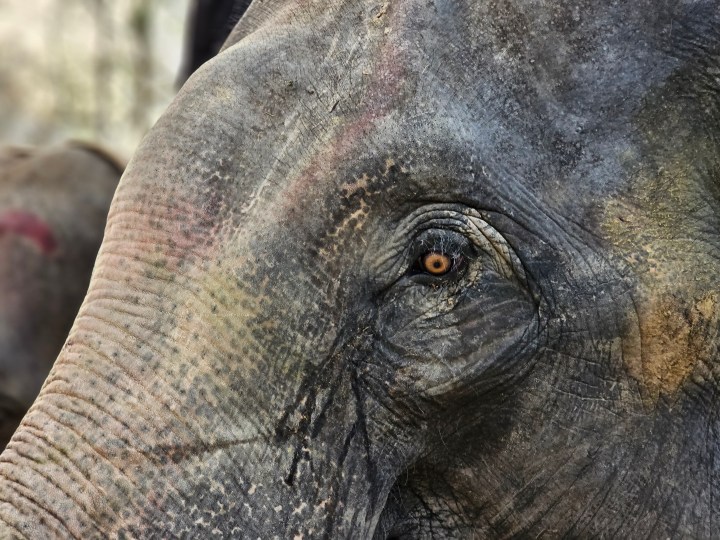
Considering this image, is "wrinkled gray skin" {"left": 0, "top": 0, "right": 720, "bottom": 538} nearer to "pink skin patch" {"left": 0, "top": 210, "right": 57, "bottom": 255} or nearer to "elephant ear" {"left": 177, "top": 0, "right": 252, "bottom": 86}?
"pink skin patch" {"left": 0, "top": 210, "right": 57, "bottom": 255}

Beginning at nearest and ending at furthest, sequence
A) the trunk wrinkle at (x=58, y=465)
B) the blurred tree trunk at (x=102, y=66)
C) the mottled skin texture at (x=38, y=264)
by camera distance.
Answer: the trunk wrinkle at (x=58, y=465), the mottled skin texture at (x=38, y=264), the blurred tree trunk at (x=102, y=66)

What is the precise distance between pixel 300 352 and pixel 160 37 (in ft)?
34.7

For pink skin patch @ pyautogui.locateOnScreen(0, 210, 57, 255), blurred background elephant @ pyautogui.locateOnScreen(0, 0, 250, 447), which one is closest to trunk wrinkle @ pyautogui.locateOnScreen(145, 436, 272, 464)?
blurred background elephant @ pyautogui.locateOnScreen(0, 0, 250, 447)

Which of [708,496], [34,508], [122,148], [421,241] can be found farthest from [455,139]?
[122,148]

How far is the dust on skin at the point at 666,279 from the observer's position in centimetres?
179

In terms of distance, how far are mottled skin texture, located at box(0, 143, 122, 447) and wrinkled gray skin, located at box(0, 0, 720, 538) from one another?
8.19ft

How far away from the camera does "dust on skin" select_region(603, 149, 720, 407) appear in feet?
5.86

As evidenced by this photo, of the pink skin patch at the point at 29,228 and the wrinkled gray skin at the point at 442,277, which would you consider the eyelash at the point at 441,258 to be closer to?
the wrinkled gray skin at the point at 442,277

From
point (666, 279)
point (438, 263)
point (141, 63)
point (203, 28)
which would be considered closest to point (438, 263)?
point (438, 263)

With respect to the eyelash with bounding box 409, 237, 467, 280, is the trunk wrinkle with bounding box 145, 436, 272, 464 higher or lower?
lower

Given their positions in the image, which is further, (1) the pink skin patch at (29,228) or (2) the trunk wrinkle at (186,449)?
(1) the pink skin patch at (29,228)

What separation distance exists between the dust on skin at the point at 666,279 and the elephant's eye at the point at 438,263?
0.25m

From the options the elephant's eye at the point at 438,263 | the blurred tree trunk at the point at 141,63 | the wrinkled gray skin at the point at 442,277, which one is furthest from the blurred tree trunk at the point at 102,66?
the elephant's eye at the point at 438,263

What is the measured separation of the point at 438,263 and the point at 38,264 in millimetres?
2839
